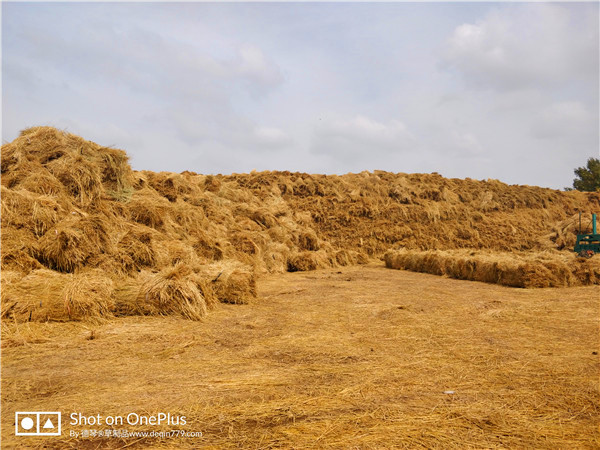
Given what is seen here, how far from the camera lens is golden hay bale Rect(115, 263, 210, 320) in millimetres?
5691

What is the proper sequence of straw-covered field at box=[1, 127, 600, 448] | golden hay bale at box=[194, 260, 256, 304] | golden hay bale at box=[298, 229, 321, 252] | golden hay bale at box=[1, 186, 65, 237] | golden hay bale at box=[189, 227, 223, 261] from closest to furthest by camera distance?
straw-covered field at box=[1, 127, 600, 448] < golden hay bale at box=[1, 186, 65, 237] < golden hay bale at box=[194, 260, 256, 304] < golden hay bale at box=[189, 227, 223, 261] < golden hay bale at box=[298, 229, 321, 252]

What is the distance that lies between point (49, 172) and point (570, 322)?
31.4ft

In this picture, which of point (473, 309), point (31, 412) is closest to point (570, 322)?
point (473, 309)

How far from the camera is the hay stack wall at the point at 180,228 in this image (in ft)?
18.9

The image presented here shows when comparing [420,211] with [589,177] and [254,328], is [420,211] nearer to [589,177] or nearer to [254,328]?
[254,328]

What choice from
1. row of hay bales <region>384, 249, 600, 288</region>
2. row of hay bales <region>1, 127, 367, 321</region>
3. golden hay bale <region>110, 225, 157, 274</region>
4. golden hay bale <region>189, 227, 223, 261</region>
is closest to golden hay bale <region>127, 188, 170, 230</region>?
row of hay bales <region>1, 127, 367, 321</region>

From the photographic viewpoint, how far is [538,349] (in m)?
4.41

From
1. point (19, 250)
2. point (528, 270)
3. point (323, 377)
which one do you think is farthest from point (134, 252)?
point (528, 270)

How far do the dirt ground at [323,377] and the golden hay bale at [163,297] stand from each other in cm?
20

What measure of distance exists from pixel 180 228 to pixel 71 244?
3614mm

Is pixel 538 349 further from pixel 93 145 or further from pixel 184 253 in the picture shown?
pixel 93 145

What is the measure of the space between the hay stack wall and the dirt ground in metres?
0.60

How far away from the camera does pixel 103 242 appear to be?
6.84 metres

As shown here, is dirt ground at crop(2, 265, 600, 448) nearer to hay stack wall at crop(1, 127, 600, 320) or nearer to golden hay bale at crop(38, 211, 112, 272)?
hay stack wall at crop(1, 127, 600, 320)
